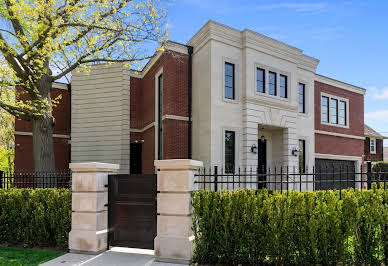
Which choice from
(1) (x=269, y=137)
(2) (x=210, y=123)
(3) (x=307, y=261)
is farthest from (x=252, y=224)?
(1) (x=269, y=137)

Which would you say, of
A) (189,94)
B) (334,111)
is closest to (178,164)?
(189,94)

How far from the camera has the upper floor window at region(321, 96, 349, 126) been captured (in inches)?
765

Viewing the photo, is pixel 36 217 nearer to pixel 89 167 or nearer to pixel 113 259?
pixel 89 167

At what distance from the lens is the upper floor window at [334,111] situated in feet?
63.7

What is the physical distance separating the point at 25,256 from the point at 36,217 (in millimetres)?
997

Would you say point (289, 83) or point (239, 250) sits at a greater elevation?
point (289, 83)

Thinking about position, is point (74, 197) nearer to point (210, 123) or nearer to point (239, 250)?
point (239, 250)

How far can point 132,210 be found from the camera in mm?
6637

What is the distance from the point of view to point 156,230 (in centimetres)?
634

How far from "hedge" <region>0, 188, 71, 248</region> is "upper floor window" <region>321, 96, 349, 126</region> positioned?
652 inches

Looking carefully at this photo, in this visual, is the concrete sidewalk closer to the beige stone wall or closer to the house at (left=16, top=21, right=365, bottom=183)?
the house at (left=16, top=21, right=365, bottom=183)

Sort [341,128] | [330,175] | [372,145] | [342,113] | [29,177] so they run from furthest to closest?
1. [372,145]
2. [342,113]
3. [341,128]
4. [330,175]
5. [29,177]

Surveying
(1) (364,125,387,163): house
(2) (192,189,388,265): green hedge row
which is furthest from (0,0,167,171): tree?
(1) (364,125,387,163): house

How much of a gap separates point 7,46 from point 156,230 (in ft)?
27.7
